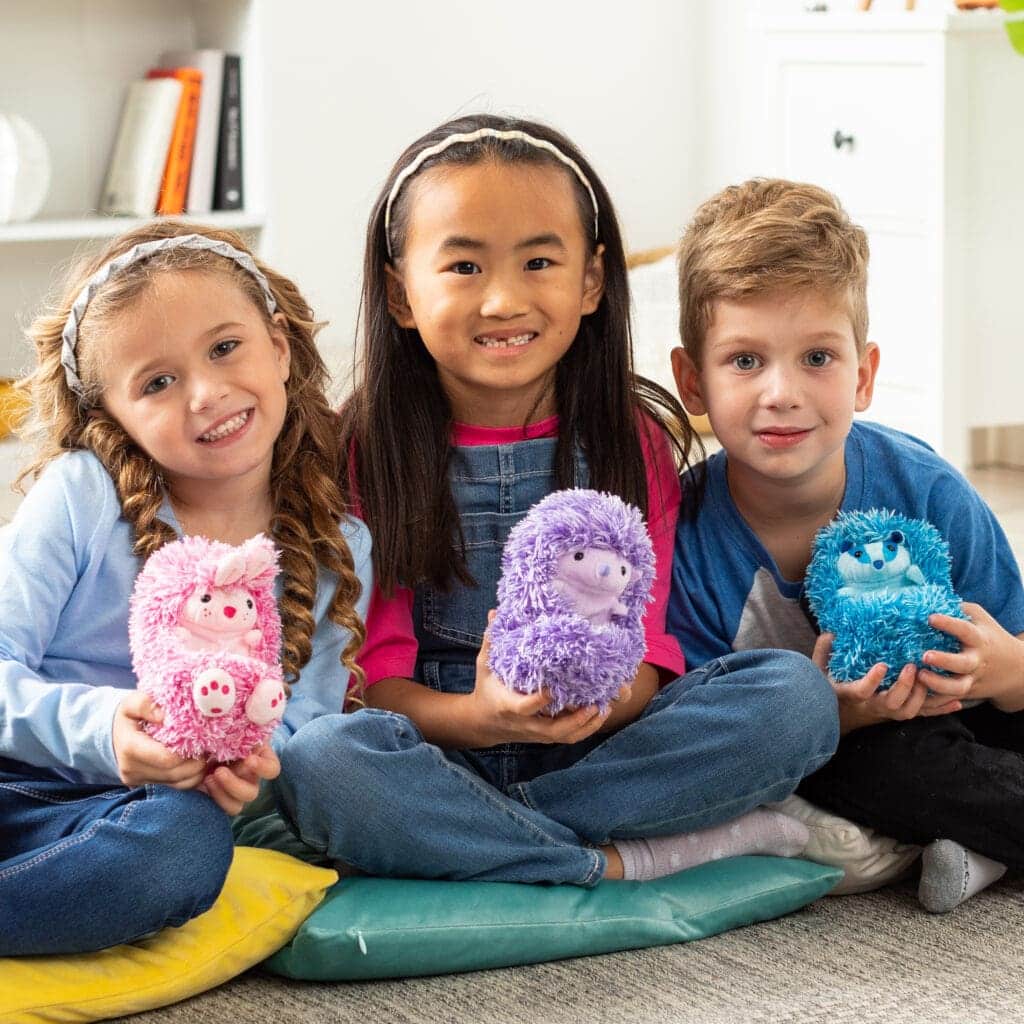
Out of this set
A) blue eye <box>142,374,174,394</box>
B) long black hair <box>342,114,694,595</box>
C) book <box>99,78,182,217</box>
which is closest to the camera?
blue eye <box>142,374,174,394</box>

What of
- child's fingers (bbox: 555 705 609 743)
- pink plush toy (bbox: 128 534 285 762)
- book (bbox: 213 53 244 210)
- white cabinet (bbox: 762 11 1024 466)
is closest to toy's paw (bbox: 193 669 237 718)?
pink plush toy (bbox: 128 534 285 762)

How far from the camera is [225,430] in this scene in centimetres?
127

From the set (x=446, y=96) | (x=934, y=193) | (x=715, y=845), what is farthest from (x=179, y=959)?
(x=446, y=96)

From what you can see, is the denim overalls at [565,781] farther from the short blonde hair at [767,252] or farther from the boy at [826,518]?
the short blonde hair at [767,252]

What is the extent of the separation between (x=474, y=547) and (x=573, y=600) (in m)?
0.26

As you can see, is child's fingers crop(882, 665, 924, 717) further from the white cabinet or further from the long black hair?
the white cabinet

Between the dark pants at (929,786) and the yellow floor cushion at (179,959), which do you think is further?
the dark pants at (929,786)

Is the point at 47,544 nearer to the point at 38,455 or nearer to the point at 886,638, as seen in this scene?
the point at 38,455

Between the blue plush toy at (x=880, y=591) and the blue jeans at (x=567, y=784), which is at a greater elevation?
the blue plush toy at (x=880, y=591)

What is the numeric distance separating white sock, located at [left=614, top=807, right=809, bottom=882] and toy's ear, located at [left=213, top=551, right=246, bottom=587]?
0.39m

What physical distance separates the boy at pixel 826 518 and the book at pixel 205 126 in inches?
56.9

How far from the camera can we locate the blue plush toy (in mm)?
1247

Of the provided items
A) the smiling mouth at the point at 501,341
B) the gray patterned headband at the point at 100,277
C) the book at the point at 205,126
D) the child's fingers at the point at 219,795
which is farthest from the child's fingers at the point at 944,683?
the book at the point at 205,126

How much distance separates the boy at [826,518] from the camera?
4.19 ft
